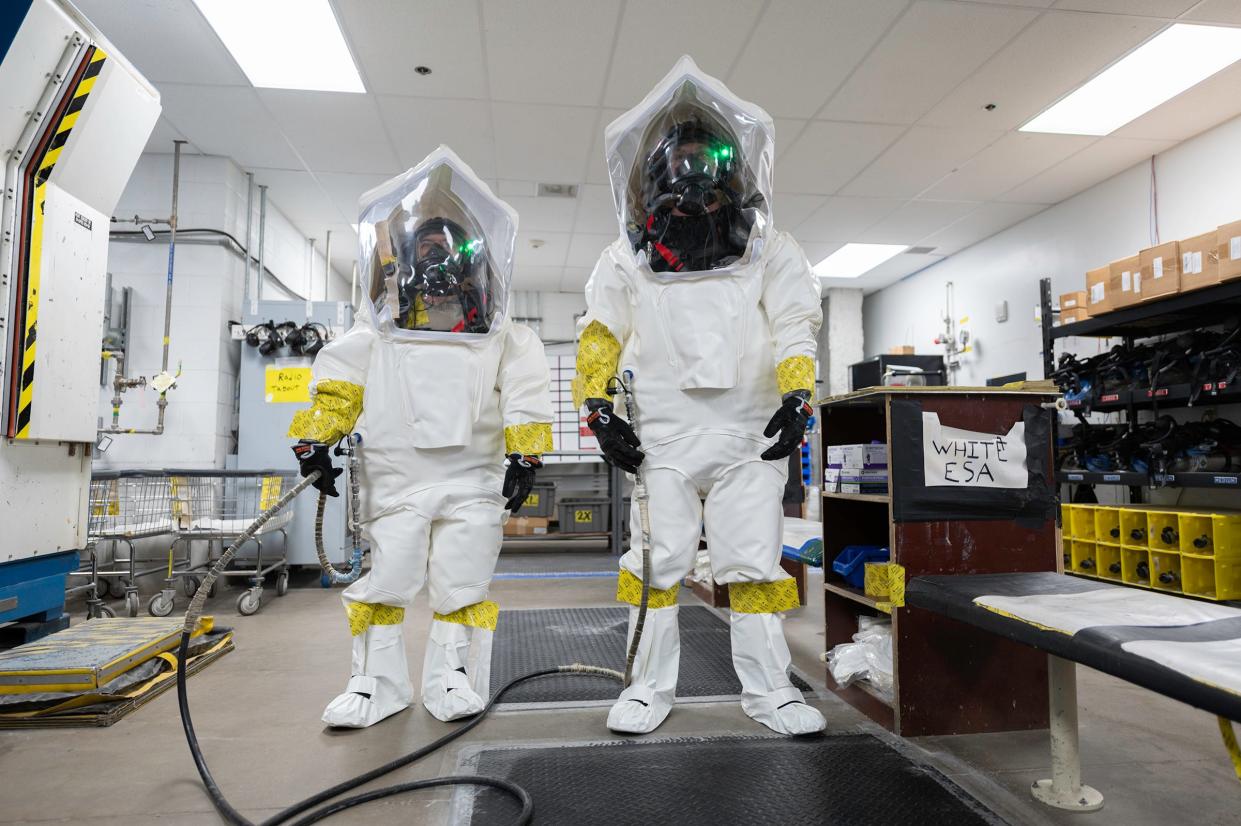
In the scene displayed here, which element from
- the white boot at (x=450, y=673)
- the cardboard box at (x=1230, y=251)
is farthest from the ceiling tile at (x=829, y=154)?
the white boot at (x=450, y=673)

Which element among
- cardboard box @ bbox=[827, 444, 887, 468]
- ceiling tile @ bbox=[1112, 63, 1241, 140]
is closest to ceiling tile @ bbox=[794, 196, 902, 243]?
ceiling tile @ bbox=[1112, 63, 1241, 140]

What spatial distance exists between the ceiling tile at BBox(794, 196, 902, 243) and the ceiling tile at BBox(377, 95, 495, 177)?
10.5ft

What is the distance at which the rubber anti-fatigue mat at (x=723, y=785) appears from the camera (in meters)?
1.60

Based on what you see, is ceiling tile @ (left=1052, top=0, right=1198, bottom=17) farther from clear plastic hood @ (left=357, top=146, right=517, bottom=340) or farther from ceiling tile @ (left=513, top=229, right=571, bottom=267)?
ceiling tile @ (left=513, top=229, right=571, bottom=267)

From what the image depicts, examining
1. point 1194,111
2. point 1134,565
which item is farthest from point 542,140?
point 1134,565

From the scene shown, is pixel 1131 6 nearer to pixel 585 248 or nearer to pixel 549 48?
pixel 549 48

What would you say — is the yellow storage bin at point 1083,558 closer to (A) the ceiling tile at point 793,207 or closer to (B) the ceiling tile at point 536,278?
(A) the ceiling tile at point 793,207

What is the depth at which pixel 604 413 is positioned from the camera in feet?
6.97

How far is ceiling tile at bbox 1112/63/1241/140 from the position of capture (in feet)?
14.3

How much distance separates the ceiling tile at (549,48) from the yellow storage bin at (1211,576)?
14.9 ft

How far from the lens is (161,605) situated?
12.5ft

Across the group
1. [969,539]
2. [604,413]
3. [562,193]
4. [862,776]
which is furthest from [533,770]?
[562,193]

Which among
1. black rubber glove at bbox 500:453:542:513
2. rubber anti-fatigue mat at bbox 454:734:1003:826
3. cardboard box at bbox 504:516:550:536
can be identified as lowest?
rubber anti-fatigue mat at bbox 454:734:1003:826

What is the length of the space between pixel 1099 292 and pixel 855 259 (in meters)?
3.61
